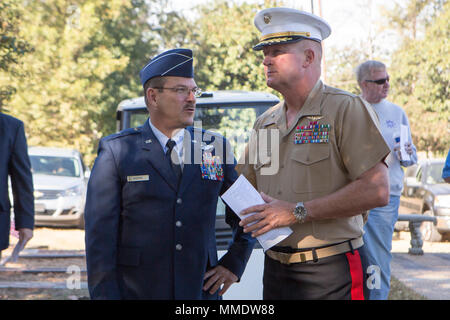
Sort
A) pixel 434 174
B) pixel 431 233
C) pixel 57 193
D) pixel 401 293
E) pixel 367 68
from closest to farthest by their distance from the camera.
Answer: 1. pixel 367 68
2. pixel 401 293
3. pixel 431 233
4. pixel 434 174
5. pixel 57 193

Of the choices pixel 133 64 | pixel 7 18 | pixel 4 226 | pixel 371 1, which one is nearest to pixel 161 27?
pixel 133 64

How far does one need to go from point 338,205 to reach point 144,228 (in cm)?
96

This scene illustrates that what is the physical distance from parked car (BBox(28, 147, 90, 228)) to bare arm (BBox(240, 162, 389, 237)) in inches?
553

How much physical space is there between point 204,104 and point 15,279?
459 centimetres

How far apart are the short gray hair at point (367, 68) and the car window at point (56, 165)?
41.9 ft

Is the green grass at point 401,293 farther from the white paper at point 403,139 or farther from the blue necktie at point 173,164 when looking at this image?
the blue necktie at point 173,164

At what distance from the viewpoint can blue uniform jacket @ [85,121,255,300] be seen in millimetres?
3145

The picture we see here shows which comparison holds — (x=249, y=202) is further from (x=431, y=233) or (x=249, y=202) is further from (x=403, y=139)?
(x=431, y=233)

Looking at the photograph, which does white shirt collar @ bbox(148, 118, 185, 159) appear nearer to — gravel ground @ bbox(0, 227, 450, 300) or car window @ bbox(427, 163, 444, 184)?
gravel ground @ bbox(0, 227, 450, 300)

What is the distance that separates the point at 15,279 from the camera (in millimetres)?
10352

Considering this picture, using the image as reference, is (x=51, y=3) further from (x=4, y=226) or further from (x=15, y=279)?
(x=4, y=226)

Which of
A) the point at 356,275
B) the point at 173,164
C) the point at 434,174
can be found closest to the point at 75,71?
the point at 434,174

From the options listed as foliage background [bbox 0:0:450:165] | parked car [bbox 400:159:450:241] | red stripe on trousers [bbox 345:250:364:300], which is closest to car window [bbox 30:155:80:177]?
foliage background [bbox 0:0:450:165]

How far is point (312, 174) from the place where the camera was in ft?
10.3
